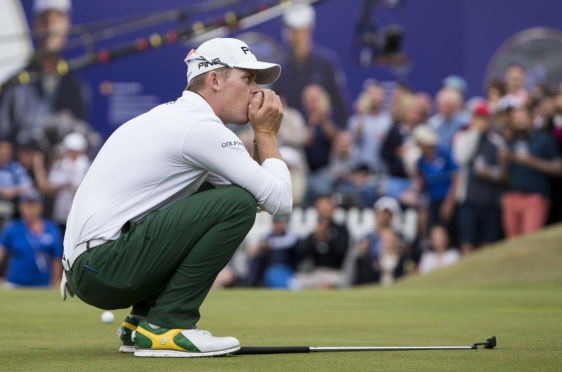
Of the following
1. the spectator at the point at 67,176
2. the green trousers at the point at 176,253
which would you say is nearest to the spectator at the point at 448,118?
the spectator at the point at 67,176

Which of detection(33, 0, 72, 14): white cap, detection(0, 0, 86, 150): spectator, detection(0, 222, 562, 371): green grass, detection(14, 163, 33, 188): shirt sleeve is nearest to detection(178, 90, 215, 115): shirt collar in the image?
detection(0, 222, 562, 371): green grass

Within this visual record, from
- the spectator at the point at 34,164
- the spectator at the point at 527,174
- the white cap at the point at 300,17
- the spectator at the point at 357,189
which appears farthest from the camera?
the white cap at the point at 300,17

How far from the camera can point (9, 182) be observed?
48.9 feet

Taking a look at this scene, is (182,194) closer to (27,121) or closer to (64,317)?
(64,317)

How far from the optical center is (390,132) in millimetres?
14492

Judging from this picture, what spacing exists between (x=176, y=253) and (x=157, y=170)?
1.18 feet

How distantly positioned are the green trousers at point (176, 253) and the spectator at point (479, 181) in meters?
9.53

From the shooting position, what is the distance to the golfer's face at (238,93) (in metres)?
4.07

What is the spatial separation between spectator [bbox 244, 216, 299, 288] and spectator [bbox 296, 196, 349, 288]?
0.56 feet

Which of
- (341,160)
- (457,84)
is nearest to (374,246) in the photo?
(341,160)

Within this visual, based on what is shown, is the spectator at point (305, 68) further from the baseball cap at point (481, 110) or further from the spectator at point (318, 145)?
the baseball cap at point (481, 110)

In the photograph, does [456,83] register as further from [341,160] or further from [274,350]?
[274,350]

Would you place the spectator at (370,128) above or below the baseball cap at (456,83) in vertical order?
below

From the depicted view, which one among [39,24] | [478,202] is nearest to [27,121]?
[39,24]
